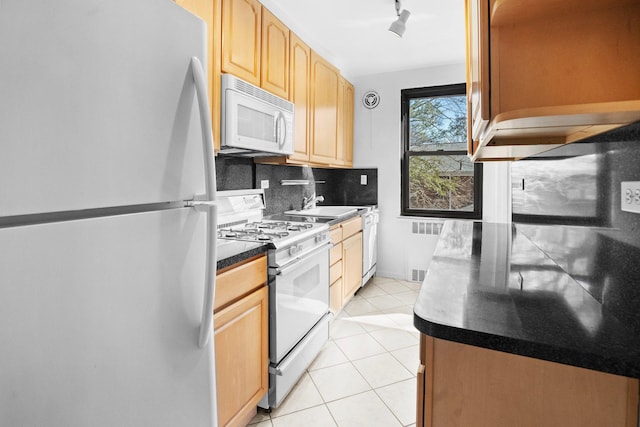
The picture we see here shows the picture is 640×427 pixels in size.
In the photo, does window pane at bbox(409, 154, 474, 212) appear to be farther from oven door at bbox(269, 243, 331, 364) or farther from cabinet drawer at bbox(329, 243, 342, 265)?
oven door at bbox(269, 243, 331, 364)

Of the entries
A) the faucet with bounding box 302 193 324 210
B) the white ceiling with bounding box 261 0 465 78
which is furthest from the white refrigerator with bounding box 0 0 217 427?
the faucet with bounding box 302 193 324 210

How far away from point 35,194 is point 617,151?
4.11 ft

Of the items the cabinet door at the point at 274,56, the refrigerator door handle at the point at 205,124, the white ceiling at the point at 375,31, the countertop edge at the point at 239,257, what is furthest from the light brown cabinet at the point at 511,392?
the white ceiling at the point at 375,31

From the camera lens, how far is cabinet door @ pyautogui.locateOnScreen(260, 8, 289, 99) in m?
2.22

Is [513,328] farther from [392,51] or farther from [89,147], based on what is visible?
[392,51]

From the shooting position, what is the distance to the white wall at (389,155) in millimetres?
3977

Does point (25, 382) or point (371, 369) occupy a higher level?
point (25, 382)

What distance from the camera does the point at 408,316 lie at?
304 centimetres

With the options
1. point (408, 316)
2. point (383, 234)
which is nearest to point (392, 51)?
point (383, 234)

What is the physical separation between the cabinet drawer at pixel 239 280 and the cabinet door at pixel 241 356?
3 cm

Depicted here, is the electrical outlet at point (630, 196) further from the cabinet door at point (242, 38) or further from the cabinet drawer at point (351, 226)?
the cabinet drawer at point (351, 226)

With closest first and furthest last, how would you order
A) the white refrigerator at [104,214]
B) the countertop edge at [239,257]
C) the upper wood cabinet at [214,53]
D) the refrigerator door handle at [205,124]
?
the white refrigerator at [104,214] → the refrigerator door handle at [205,124] → the countertop edge at [239,257] → the upper wood cabinet at [214,53]

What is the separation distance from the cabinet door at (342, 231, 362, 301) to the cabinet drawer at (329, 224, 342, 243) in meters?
0.14

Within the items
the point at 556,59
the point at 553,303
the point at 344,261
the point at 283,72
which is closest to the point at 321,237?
the point at 344,261
